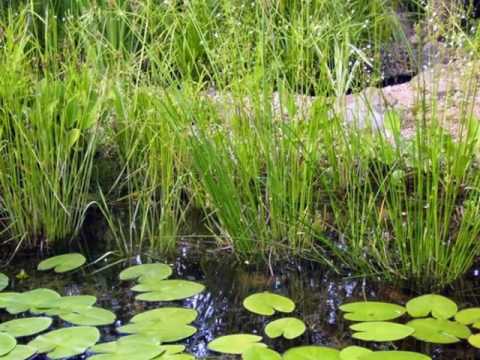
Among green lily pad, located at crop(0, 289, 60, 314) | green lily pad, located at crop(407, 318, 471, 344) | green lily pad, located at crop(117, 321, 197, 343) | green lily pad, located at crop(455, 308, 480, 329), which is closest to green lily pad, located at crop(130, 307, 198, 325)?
green lily pad, located at crop(117, 321, 197, 343)

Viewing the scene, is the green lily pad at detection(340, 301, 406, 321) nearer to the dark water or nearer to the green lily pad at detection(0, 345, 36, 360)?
the dark water

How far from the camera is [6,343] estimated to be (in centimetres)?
184

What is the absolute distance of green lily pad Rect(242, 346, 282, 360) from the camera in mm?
1717

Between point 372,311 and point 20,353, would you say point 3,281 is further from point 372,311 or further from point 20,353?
point 372,311

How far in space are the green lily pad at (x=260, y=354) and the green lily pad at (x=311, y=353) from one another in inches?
1.1

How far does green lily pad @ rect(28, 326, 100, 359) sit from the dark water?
0.03 metres

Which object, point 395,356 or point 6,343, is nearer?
point 395,356

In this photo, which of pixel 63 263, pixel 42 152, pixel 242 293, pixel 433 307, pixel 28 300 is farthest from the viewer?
pixel 42 152

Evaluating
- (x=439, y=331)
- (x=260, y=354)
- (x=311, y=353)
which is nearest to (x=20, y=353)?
(x=260, y=354)

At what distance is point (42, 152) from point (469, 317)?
4.53 ft

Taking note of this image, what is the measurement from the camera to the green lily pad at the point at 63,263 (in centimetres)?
231

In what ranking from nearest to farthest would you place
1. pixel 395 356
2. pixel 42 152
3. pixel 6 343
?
pixel 395 356 → pixel 6 343 → pixel 42 152

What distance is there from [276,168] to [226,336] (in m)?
0.55

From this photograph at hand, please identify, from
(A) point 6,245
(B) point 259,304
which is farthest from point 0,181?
(B) point 259,304
